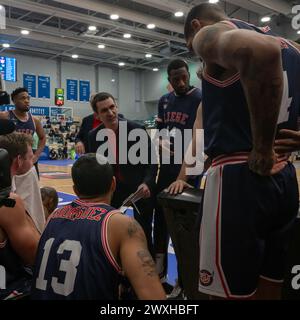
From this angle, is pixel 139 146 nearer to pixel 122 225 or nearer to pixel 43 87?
pixel 122 225

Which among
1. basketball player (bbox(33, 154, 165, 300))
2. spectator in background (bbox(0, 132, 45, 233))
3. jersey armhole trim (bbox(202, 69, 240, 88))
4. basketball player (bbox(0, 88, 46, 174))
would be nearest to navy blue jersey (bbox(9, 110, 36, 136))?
basketball player (bbox(0, 88, 46, 174))

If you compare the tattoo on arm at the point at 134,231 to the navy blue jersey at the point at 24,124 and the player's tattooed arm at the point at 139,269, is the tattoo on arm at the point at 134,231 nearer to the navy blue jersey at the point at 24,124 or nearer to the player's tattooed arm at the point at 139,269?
the player's tattooed arm at the point at 139,269

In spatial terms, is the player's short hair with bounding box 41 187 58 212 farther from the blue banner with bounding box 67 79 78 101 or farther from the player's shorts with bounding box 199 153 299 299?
the blue banner with bounding box 67 79 78 101

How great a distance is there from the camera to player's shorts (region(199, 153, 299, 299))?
1.38 meters

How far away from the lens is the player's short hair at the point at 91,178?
1690mm

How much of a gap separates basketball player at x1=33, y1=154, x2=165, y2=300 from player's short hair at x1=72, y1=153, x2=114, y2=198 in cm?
9

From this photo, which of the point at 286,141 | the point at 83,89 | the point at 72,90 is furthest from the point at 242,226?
the point at 83,89

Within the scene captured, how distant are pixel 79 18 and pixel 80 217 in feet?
46.5

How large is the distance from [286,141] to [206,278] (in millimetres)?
623

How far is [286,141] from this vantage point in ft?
4.78

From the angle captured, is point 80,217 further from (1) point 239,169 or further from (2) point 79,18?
(2) point 79,18

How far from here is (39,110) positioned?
2055 centimetres

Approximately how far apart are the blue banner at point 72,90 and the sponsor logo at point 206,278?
2144cm
